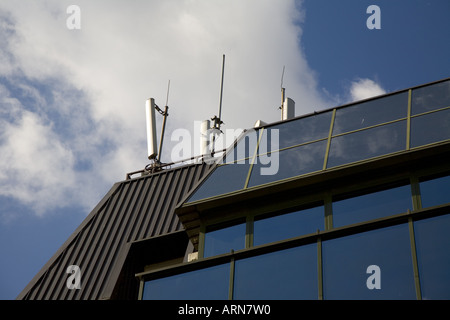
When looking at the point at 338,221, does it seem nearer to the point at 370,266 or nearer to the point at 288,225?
the point at 288,225

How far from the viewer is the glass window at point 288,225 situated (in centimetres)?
1556

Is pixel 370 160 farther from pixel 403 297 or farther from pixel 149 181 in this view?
pixel 149 181

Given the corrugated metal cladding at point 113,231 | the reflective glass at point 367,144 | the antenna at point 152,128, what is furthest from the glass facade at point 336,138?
the antenna at point 152,128

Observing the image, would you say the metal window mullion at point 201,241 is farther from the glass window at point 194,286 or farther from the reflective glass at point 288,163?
the glass window at point 194,286

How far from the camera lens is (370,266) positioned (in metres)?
13.4

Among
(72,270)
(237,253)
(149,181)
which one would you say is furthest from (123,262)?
(237,253)

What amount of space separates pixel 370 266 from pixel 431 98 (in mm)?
4785

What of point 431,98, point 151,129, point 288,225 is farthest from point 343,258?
point 151,129

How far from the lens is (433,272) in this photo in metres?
12.9

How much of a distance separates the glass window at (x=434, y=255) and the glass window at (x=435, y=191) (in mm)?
1422

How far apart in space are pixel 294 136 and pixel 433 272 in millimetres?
5447

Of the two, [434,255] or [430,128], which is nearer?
[434,255]

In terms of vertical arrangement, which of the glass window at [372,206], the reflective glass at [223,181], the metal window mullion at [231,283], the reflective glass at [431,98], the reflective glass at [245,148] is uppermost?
the reflective glass at [431,98]
